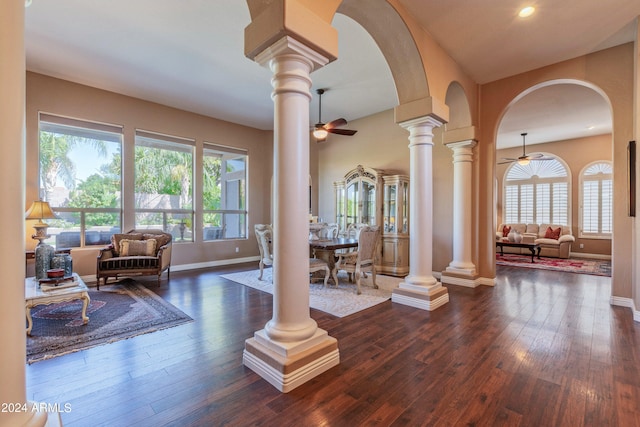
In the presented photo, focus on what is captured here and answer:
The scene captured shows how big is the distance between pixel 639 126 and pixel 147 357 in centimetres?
546

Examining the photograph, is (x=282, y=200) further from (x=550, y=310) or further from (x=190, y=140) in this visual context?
(x=190, y=140)

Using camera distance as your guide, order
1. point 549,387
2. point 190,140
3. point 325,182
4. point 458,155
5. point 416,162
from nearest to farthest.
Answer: point 549,387
point 416,162
point 458,155
point 190,140
point 325,182

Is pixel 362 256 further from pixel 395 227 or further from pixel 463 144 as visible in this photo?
pixel 463 144

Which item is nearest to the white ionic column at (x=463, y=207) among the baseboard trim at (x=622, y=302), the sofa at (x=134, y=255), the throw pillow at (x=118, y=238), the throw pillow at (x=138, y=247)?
the baseboard trim at (x=622, y=302)

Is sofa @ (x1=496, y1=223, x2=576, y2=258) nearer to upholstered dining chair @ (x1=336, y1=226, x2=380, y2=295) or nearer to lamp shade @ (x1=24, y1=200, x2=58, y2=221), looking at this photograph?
upholstered dining chair @ (x1=336, y1=226, x2=380, y2=295)

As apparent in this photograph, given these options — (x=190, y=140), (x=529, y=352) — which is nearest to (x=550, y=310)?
(x=529, y=352)

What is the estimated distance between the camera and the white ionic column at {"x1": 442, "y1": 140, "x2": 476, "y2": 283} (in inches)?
187

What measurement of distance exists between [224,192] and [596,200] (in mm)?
10124

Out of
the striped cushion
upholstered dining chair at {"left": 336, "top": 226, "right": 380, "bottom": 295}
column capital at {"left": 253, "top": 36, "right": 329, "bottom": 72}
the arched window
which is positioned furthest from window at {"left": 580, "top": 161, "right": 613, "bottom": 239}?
the striped cushion

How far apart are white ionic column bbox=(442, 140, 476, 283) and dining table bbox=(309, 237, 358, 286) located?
5.73 ft

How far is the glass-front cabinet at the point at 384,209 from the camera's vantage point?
5613 mm

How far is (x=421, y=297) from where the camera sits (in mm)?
3596

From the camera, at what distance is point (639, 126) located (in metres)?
3.17

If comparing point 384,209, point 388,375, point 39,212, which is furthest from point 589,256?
point 39,212
